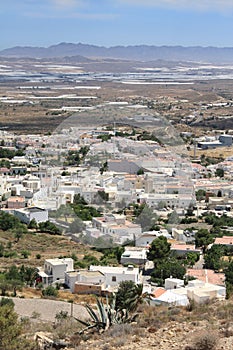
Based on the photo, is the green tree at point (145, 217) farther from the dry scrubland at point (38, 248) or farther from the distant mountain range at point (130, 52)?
the distant mountain range at point (130, 52)

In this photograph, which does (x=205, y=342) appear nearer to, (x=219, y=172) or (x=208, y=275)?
(x=208, y=275)

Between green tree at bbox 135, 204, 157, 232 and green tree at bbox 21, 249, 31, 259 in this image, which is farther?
green tree at bbox 21, 249, 31, 259

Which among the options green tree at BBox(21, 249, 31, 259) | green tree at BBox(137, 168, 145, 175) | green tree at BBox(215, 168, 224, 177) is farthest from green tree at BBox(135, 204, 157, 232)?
green tree at BBox(215, 168, 224, 177)

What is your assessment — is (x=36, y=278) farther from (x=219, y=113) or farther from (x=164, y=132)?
(x=219, y=113)

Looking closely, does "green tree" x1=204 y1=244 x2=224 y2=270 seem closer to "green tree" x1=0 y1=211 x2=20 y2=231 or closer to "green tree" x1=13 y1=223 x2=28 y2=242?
"green tree" x1=13 y1=223 x2=28 y2=242

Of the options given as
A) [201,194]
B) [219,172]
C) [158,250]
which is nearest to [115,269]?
[158,250]

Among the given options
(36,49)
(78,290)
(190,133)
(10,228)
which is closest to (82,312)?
(78,290)
